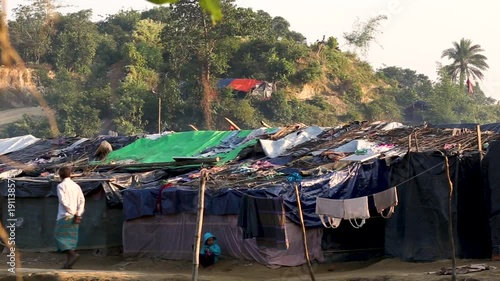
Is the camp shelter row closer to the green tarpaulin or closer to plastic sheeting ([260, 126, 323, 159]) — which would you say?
plastic sheeting ([260, 126, 323, 159])

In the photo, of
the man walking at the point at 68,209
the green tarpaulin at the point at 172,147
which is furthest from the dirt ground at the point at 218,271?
the green tarpaulin at the point at 172,147

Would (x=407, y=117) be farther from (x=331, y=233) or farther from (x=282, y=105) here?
(x=331, y=233)

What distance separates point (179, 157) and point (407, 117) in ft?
128

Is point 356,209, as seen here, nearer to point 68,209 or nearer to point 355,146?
point 355,146

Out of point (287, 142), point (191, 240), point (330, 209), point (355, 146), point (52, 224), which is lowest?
point (191, 240)

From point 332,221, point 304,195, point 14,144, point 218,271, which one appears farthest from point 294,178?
point 14,144

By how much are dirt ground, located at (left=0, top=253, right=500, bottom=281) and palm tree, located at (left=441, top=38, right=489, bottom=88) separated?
57755 millimetres

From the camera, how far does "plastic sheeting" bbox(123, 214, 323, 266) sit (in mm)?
13781

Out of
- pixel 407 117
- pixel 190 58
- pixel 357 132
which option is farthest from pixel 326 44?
pixel 357 132

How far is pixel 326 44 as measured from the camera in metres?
57.2

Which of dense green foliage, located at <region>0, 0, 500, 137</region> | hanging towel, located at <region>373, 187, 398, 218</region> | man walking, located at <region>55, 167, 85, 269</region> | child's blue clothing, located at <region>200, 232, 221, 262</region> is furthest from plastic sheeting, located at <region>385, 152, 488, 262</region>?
dense green foliage, located at <region>0, 0, 500, 137</region>

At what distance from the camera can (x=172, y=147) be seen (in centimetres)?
2005

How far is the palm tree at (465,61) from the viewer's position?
69.6m

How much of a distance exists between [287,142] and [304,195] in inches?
173
